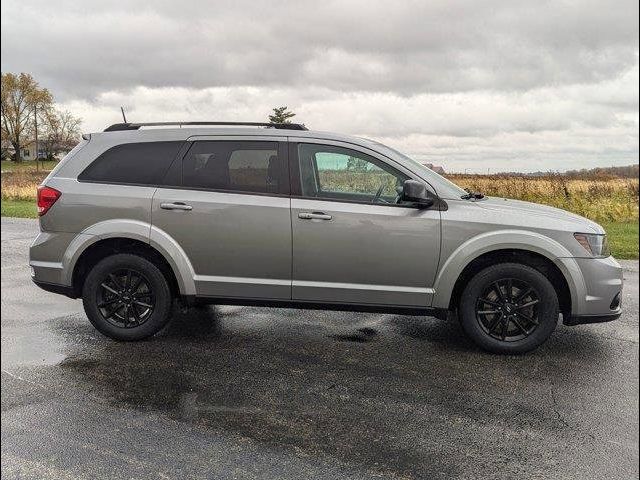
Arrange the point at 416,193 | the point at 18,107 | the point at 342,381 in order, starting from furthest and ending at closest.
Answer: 1. the point at 18,107
2. the point at 416,193
3. the point at 342,381

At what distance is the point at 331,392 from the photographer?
3.69m

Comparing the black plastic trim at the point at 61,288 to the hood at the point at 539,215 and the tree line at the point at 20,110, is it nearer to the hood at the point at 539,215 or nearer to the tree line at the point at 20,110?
the hood at the point at 539,215

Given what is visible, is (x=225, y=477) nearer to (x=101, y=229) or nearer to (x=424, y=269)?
(x=424, y=269)

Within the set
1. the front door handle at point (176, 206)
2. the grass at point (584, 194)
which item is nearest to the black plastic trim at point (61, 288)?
the front door handle at point (176, 206)

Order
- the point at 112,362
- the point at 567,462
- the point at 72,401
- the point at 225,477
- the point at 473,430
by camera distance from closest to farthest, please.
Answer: the point at 225,477 → the point at 567,462 → the point at 473,430 → the point at 72,401 → the point at 112,362

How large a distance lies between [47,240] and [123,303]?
88cm

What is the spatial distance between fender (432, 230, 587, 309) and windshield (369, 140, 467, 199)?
0.46m

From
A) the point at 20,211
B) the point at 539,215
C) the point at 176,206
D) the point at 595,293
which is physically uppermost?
the point at 176,206

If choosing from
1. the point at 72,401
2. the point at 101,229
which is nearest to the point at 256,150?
the point at 101,229

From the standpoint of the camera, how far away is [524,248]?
437 cm

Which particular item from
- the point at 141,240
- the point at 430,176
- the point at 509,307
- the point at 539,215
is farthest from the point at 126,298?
the point at 539,215

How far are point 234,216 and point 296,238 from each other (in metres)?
0.57

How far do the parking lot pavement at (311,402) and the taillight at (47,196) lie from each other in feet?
3.89

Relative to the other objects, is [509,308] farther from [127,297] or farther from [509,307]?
[127,297]
